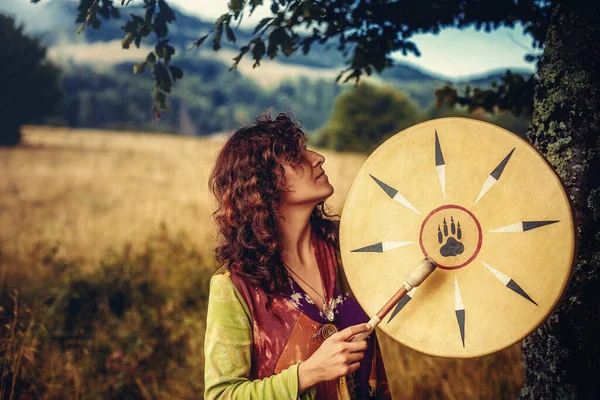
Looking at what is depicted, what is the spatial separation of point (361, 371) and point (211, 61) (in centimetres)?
9829

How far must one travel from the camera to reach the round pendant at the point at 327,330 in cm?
148

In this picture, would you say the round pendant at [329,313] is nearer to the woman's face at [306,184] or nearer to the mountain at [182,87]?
the woman's face at [306,184]

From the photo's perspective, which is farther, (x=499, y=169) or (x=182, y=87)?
(x=182, y=87)

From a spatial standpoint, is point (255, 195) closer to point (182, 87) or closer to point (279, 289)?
point (279, 289)

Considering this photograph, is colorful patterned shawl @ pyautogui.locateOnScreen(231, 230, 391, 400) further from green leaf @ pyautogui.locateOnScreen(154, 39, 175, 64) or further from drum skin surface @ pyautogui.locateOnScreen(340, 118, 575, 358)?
green leaf @ pyautogui.locateOnScreen(154, 39, 175, 64)

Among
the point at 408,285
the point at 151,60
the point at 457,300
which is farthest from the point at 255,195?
the point at 151,60

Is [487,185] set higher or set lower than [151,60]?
lower

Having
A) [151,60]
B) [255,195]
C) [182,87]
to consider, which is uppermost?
[182,87]

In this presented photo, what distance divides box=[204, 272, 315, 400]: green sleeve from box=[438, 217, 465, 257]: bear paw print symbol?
57cm

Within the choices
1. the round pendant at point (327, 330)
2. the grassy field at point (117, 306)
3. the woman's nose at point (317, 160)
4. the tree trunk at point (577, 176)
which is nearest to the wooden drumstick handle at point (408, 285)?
the round pendant at point (327, 330)

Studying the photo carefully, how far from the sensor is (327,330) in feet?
4.91

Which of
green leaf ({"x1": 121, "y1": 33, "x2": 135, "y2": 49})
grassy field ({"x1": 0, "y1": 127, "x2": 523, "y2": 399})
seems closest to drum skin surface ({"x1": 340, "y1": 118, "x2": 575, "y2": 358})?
grassy field ({"x1": 0, "y1": 127, "x2": 523, "y2": 399})

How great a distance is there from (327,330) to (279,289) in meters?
0.21

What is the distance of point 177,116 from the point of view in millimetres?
67562
